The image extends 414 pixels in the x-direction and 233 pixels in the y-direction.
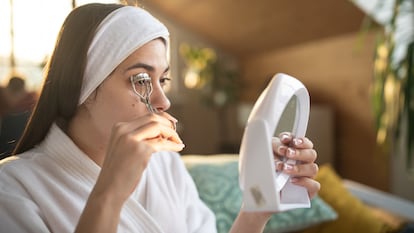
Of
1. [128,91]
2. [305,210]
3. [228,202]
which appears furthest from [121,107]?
[305,210]

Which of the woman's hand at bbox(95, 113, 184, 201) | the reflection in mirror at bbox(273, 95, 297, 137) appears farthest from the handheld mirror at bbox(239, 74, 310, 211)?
the woman's hand at bbox(95, 113, 184, 201)

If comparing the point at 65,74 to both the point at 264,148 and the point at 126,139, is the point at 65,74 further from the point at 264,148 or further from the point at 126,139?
the point at 264,148

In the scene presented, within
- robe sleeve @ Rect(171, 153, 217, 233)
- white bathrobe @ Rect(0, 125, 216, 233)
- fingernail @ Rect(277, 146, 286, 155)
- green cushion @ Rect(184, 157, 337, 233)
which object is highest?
fingernail @ Rect(277, 146, 286, 155)

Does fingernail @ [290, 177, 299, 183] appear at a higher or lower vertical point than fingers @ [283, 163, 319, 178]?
lower

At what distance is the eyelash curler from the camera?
638 mm

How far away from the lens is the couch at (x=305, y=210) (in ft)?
4.01

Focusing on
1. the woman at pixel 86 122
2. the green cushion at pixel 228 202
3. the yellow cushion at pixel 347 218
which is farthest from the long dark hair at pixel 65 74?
the yellow cushion at pixel 347 218

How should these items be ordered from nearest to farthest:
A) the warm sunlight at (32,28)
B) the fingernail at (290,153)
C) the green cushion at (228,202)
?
the fingernail at (290,153)
the warm sunlight at (32,28)
the green cushion at (228,202)

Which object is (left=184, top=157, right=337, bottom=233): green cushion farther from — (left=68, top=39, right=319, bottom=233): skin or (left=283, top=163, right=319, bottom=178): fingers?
(left=283, top=163, right=319, bottom=178): fingers

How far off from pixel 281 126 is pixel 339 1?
2.82 m

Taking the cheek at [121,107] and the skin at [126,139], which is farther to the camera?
the cheek at [121,107]

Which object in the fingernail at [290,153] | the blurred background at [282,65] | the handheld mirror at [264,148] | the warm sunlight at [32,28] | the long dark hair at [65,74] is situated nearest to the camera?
the handheld mirror at [264,148]

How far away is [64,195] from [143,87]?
230 mm

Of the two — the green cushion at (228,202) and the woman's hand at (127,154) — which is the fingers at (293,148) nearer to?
the woman's hand at (127,154)
